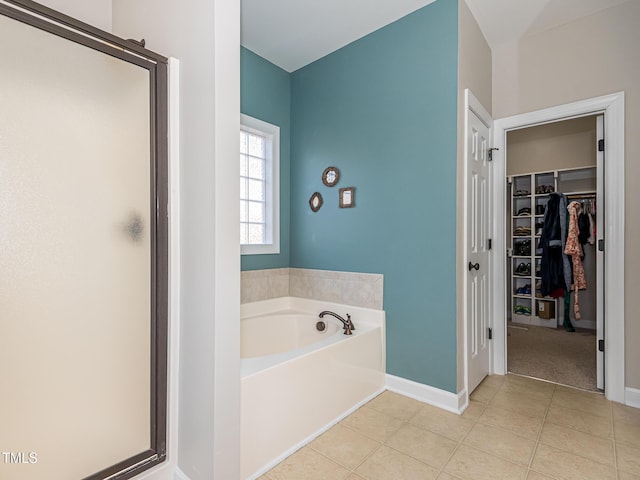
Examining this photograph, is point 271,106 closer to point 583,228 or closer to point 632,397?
point 632,397

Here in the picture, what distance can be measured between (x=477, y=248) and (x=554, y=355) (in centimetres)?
169

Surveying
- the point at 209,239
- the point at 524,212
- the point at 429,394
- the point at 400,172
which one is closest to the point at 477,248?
the point at 400,172

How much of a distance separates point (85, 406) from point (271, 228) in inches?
79.1

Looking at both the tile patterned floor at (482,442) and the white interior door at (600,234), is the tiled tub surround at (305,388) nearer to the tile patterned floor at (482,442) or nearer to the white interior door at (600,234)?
the tile patterned floor at (482,442)

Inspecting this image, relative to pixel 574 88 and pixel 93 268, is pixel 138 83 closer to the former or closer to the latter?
pixel 93 268

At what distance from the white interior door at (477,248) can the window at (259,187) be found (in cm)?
162

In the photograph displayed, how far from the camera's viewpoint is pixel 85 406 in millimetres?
1183

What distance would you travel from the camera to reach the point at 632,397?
219 centimetres

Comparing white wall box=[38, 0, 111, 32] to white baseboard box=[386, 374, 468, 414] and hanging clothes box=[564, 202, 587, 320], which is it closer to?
white baseboard box=[386, 374, 468, 414]

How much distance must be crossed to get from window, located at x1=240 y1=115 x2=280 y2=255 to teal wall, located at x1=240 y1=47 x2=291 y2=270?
0.20ft

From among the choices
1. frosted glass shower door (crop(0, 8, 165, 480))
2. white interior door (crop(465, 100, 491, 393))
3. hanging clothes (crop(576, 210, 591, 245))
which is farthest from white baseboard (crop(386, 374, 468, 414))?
hanging clothes (crop(576, 210, 591, 245))

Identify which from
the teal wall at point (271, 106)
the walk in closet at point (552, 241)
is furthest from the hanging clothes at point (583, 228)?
the teal wall at point (271, 106)

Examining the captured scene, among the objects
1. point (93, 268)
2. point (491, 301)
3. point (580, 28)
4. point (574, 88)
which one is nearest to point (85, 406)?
point (93, 268)

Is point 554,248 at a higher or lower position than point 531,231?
lower
